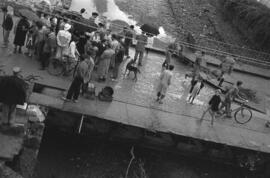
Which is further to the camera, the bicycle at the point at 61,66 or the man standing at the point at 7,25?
the man standing at the point at 7,25

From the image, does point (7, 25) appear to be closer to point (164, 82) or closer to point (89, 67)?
point (89, 67)

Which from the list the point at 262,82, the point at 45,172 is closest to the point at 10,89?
the point at 45,172

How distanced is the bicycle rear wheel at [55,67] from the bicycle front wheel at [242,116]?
8257 millimetres

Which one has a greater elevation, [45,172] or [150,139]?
[150,139]

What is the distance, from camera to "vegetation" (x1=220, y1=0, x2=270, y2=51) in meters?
31.5

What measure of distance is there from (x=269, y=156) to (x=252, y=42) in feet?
57.1

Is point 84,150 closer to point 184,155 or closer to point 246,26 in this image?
point 184,155

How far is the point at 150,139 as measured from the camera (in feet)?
54.6

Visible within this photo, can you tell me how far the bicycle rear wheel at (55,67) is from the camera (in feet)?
58.1

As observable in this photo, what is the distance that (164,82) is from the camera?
1756cm

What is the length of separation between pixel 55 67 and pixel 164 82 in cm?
481

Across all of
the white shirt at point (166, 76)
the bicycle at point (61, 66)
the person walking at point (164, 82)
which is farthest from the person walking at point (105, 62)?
the white shirt at point (166, 76)

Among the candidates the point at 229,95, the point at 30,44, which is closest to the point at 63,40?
the point at 30,44

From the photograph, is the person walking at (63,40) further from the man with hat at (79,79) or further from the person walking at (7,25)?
the person walking at (7,25)
